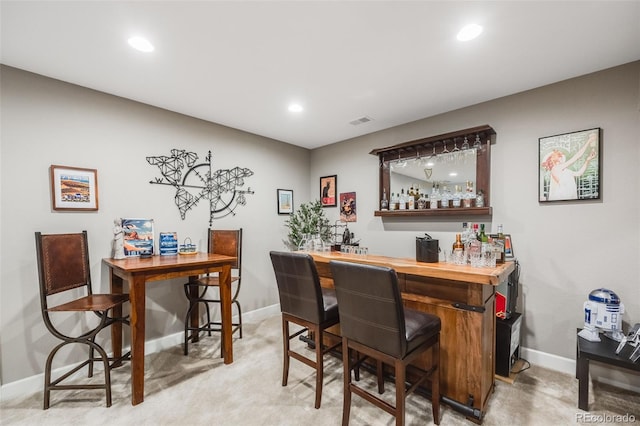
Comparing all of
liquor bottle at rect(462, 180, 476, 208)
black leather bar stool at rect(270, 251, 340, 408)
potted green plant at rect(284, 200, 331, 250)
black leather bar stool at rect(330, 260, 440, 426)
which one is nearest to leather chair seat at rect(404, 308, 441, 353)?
black leather bar stool at rect(330, 260, 440, 426)

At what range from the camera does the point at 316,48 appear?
2.01 meters

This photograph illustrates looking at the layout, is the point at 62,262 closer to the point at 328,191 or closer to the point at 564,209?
the point at 328,191

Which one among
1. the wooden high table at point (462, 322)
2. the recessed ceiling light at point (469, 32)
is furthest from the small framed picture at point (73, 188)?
the recessed ceiling light at point (469, 32)

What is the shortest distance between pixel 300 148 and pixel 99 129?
2701 mm

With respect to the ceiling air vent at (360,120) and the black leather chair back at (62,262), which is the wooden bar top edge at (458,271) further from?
the black leather chair back at (62,262)

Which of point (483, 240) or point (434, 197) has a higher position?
point (434, 197)

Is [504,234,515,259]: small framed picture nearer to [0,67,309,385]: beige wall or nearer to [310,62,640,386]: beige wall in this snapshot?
[310,62,640,386]: beige wall

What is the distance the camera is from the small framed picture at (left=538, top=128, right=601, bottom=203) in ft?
7.68

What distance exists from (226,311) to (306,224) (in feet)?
6.23

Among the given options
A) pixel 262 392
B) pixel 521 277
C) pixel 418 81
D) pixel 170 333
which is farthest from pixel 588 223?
pixel 170 333

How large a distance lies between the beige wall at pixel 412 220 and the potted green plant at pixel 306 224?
4.25 feet

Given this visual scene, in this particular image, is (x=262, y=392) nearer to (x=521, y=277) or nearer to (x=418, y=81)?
(x=521, y=277)

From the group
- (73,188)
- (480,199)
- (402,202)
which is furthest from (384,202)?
(73,188)

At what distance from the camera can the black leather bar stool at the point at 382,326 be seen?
4.95 feet
